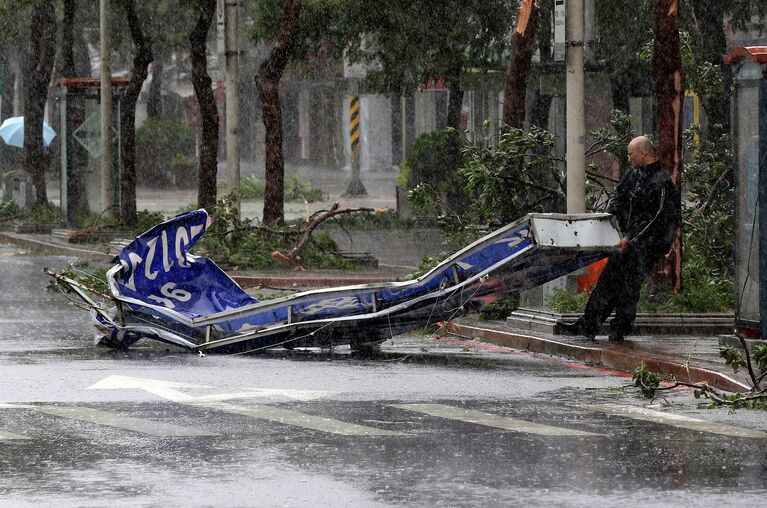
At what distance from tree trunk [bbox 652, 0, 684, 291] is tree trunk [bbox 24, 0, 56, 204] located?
21.9 m

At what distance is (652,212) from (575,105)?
7.45 feet

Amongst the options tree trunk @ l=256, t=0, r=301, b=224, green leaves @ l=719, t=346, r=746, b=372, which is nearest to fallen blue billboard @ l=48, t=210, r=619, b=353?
green leaves @ l=719, t=346, r=746, b=372

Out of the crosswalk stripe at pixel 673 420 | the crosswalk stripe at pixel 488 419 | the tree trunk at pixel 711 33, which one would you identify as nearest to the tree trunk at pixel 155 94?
the tree trunk at pixel 711 33

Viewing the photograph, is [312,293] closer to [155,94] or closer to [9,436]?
[9,436]

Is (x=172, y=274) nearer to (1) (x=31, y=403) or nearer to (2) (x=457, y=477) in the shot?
(1) (x=31, y=403)

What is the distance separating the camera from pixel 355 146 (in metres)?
50.2

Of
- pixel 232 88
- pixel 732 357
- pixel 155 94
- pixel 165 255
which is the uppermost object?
pixel 155 94

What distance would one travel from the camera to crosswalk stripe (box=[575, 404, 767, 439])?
34.2ft

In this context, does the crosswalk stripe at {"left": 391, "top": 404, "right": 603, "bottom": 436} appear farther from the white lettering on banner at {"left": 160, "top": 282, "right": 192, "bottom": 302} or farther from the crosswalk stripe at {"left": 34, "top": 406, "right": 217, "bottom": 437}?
the white lettering on banner at {"left": 160, "top": 282, "right": 192, "bottom": 302}

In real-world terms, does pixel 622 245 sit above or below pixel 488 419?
above

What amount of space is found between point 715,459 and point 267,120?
19.4m

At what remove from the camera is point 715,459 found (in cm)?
943

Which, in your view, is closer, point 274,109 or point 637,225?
point 637,225

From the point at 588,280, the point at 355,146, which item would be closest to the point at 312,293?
the point at 588,280
